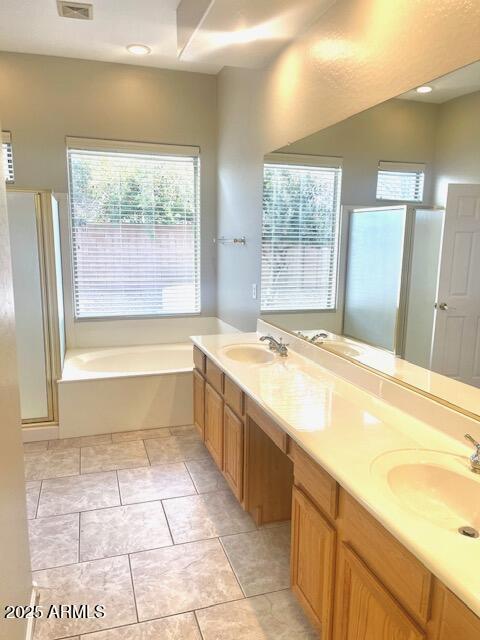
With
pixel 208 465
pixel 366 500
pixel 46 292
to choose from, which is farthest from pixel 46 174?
pixel 366 500

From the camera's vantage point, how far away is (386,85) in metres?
1.91

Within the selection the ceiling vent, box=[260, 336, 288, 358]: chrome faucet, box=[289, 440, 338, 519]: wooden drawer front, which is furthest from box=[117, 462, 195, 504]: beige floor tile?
the ceiling vent

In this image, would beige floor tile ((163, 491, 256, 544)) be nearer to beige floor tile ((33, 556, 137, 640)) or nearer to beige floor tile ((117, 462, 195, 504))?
beige floor tile ((117, 462, 195, 504))

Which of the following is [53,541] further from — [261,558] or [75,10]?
[75,10]

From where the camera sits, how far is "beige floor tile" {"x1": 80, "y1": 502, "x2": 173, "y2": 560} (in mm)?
2297

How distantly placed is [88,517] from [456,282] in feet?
7.30

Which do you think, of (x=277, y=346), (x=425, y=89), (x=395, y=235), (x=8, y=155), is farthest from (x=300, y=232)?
(x=8, y=155)

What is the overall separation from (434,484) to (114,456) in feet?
8.03

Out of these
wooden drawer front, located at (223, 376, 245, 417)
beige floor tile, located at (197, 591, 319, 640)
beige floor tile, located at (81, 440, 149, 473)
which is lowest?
beige floor tile, located at (81, 440, 149, 473)

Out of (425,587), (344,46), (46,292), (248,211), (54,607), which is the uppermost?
(344,46)

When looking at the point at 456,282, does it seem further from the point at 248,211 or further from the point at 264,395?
the point at 248,211

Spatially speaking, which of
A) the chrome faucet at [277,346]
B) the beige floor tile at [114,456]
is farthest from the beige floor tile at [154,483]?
the chrome faucet at [277,346]

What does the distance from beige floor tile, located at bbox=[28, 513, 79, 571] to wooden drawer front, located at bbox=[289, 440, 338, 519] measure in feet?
4.18

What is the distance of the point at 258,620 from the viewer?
187 centimetres
